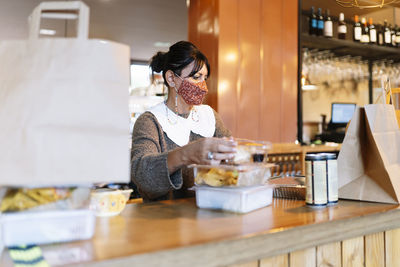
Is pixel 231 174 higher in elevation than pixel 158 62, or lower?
lower

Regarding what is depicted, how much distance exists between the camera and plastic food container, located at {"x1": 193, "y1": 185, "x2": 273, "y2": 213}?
1034 mm

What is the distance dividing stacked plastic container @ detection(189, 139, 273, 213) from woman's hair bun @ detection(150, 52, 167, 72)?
2.97 ft

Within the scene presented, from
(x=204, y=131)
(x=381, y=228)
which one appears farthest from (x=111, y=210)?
(x=204, y=131)

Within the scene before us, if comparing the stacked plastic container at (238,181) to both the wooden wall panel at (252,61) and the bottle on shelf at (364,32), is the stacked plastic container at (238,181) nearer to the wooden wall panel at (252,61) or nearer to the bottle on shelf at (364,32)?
the wooden wall panel at (252,61)

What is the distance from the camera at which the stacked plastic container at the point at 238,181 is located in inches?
40.6

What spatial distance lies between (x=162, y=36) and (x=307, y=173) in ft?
17.8

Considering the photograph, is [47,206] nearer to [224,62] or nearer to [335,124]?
[224,62]

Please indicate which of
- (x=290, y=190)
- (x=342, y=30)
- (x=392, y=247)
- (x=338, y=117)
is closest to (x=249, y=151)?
(x=290, y=190)

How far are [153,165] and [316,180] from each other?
559mm

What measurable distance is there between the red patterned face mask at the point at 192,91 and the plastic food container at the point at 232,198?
721 mm

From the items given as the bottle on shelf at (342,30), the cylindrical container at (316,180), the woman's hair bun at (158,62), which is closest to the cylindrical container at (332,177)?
the cylindrical container at (316,180)

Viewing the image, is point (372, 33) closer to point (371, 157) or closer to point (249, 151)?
point (371, 157)

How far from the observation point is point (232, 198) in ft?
3.43

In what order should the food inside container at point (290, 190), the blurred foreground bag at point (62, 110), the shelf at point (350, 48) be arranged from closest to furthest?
the blurred foreground bag at point (62, 110)
the food inside container at point (290, 190)
the shelf at point (350, 48)
